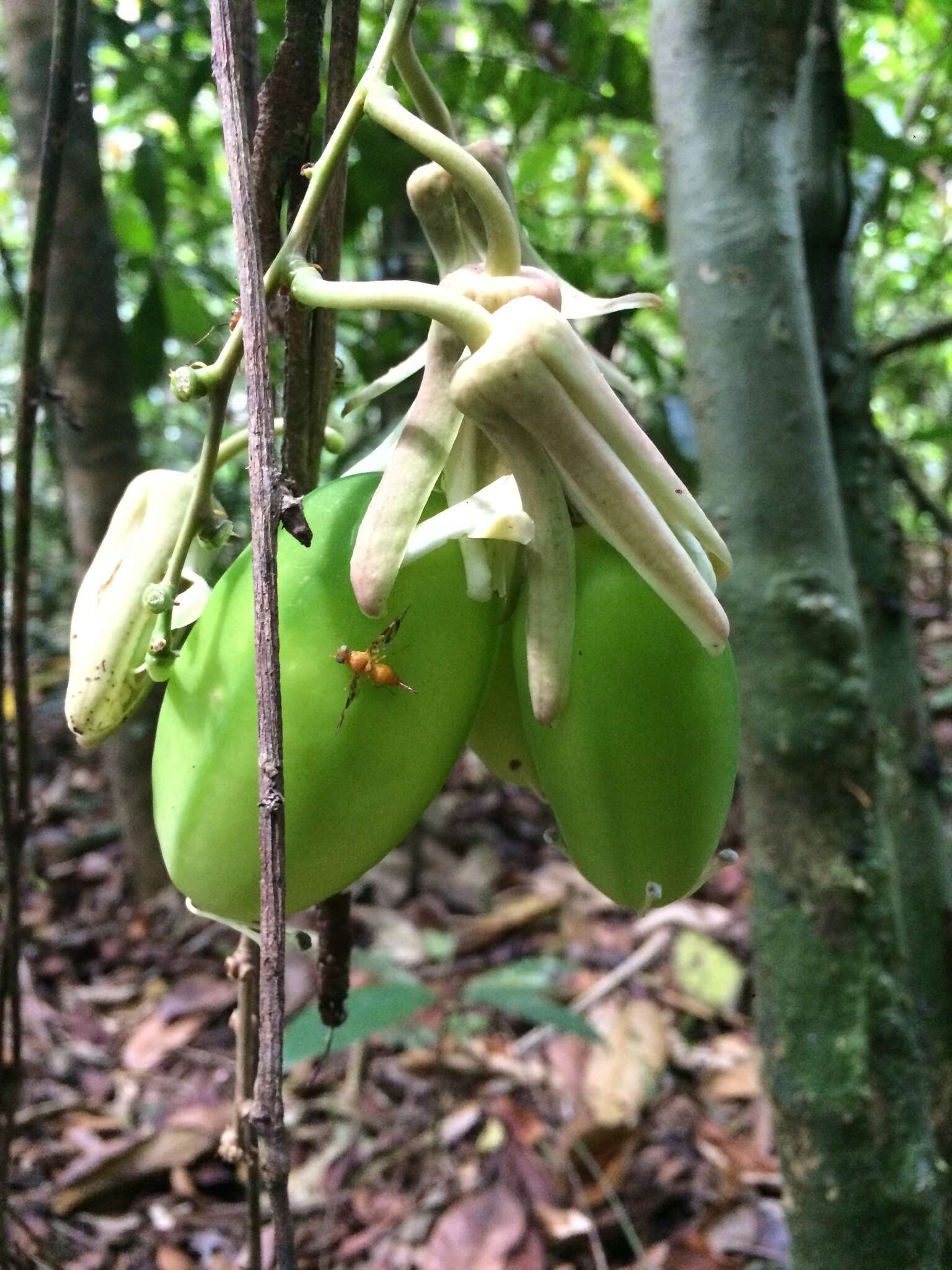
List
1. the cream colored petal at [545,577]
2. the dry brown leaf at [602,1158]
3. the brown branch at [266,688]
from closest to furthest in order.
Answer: the brown branch at [266,688] → the cream colored petal at [545,577] → the dry brown leaf at [602,1158]

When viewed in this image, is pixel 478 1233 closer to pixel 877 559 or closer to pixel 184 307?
pixel 877 559

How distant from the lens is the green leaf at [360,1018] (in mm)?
1469

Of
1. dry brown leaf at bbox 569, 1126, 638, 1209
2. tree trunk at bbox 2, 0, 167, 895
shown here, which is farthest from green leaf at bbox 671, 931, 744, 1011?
tree trunk at bbox 2, 0, 167, 895

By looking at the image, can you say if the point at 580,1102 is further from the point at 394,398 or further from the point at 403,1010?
the point at 394,398

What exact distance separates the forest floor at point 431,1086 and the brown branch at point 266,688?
2.38 ft

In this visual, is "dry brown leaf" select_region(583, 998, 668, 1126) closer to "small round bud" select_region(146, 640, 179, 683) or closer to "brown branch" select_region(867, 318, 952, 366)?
"brown branch" select_region(867, 318, 952, 366)

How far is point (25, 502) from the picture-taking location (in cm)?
93

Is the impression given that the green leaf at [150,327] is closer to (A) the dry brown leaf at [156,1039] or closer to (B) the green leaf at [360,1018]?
(B) the green leaf at [360,1018]

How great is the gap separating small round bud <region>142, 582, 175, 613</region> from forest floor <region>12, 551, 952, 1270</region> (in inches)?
29.4

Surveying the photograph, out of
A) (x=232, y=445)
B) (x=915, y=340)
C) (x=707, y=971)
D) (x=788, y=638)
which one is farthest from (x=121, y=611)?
(x=707, y=971)

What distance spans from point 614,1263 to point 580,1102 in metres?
0.31

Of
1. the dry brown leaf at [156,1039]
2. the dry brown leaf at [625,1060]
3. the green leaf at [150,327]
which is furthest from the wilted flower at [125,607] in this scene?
the dry brown leaf at [156,1039]

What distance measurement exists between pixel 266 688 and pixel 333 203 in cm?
36

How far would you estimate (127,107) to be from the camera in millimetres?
2967
